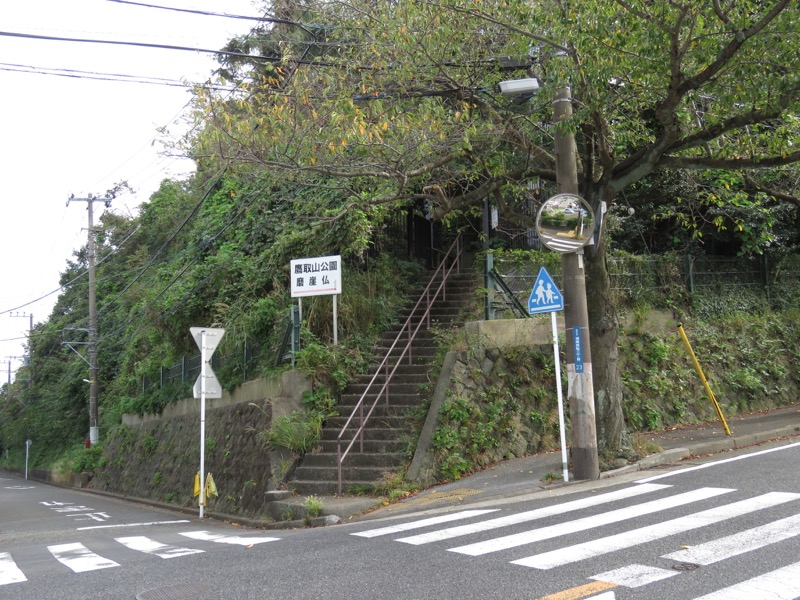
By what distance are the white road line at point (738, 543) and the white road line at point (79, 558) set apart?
19.1ft

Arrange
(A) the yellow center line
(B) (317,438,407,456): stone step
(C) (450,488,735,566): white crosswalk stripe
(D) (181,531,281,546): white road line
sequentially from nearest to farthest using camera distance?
(A) the yellow center line → (C) (450,488,735,566): white crosswalk stripe → (D) (181,531,281,546): white road line → (B) (317,438,407,456): stone step

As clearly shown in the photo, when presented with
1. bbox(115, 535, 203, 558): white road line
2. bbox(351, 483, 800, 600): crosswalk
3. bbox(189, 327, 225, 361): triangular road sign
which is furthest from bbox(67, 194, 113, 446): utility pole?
bbox(351, 483, 800, 600): crosswalk

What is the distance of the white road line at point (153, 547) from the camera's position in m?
8.39

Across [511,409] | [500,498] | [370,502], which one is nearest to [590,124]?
[511,409]

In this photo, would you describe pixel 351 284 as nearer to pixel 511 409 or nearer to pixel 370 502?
pixel 511 409

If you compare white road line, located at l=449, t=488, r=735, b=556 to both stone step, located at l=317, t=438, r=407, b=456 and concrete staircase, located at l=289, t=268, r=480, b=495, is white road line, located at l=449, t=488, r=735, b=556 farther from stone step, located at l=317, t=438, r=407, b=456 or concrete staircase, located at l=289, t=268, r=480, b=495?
stone step, located at l=317, t=438, r=407, b=456

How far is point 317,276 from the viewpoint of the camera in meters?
14.1

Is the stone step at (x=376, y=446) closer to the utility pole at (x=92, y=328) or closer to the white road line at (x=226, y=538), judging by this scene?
the white road line at (x=226, y=538)

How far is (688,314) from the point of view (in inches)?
704

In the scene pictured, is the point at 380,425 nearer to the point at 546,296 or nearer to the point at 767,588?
the point at 546,296

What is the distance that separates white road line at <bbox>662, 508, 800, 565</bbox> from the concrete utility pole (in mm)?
3561

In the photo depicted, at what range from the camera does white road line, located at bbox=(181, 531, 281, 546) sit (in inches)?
353

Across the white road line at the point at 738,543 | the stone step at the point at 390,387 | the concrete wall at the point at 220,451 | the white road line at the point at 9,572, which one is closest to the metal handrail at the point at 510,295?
the stone step at the point at 390,387

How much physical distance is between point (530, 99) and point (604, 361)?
5729mm
